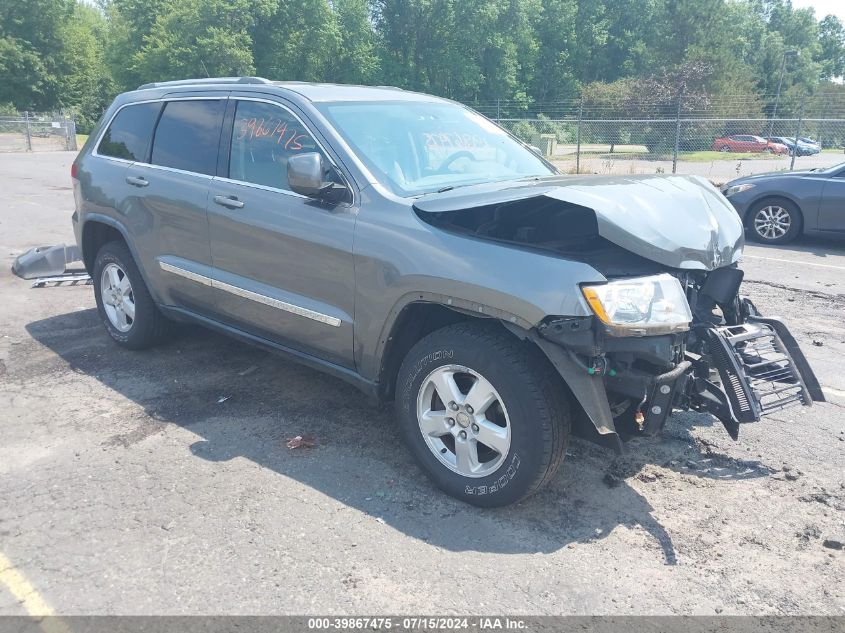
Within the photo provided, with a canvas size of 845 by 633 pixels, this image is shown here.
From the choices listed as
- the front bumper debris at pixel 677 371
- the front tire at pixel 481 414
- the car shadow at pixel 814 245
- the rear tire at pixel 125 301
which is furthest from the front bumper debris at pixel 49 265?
the car shadow at pixel 814 245

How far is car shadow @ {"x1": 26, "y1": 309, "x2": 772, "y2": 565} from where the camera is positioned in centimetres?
326

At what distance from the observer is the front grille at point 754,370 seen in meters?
3.18

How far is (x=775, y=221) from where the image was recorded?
10211 millimetres

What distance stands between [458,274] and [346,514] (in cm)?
126

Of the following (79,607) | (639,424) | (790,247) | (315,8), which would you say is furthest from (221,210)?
(315,8)

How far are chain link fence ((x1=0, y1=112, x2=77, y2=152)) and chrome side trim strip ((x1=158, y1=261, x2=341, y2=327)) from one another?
31.5 m

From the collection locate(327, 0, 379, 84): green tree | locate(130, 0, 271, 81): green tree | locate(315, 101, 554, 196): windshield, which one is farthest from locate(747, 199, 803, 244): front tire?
locate(327, 0, 379, 84): green tree

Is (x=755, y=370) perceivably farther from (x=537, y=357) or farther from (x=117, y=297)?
(x=117, y=297)

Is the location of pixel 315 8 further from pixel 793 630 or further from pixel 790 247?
pixel 793 630

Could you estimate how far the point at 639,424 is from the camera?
126 inches

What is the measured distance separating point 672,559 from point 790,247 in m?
8.53

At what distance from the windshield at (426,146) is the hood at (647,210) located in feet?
1.00

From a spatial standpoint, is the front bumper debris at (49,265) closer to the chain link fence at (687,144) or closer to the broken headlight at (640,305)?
the broken headlight at (640,305)

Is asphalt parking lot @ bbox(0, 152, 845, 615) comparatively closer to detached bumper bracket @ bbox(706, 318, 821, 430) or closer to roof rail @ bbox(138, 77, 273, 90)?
detached bumper bracket @ bbox(706, 318, 821, 430)
